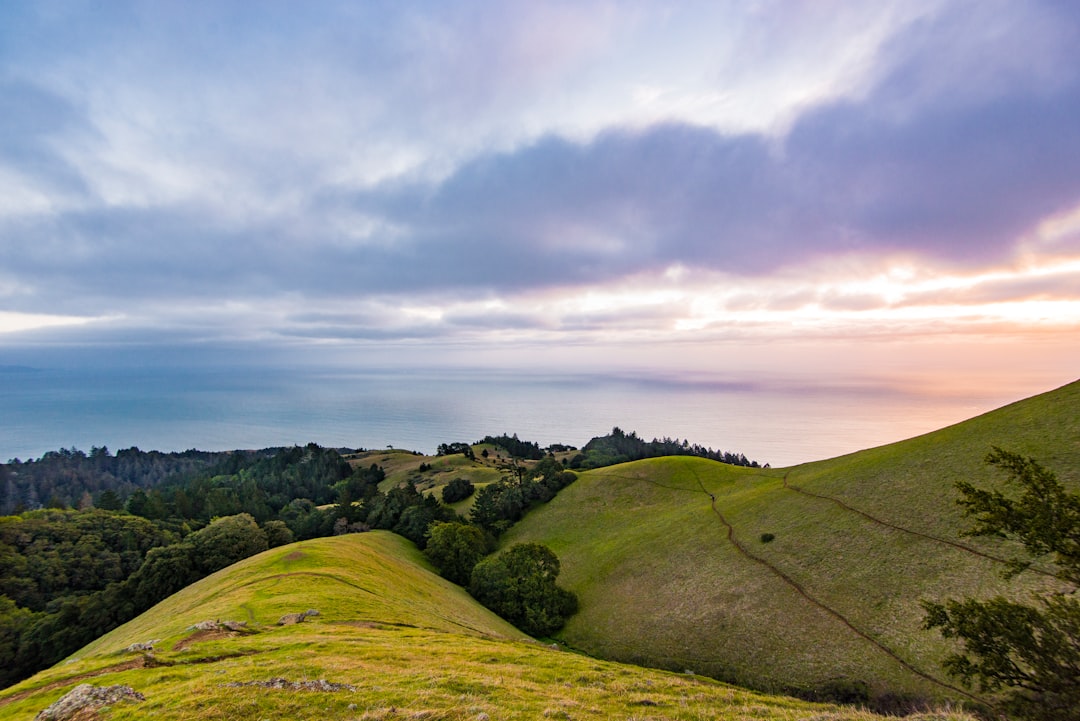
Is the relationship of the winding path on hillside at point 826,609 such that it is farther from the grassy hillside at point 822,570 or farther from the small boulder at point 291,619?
the small boulder at point 291,619

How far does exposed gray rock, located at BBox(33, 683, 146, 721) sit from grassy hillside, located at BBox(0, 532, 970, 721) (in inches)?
22.8

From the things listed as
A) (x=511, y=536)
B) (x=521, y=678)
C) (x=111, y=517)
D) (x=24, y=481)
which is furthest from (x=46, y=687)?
(x=24, y=481)

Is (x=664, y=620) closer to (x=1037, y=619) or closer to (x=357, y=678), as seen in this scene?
(x=1037, y=619)

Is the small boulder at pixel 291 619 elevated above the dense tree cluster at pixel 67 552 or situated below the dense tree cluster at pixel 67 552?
above

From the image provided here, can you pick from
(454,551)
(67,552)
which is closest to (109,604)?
(67,552)

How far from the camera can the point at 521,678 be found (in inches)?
803

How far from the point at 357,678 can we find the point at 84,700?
338 inches

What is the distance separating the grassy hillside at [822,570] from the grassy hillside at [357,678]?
603 inches

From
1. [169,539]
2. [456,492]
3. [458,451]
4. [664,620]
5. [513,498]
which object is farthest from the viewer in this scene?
[458,451]

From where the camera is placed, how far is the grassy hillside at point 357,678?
1462cm

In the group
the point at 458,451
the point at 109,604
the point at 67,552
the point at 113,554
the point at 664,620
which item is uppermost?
the point at 458,451

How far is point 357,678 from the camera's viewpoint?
1742 cm

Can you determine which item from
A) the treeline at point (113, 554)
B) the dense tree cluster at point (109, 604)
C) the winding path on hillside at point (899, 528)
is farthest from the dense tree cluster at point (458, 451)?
the winding path on hillside at point (899, 528)

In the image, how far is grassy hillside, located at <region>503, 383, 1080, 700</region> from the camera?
105 ft
